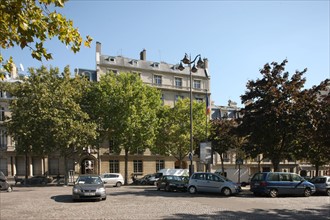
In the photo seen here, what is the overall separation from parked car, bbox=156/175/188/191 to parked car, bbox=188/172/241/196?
1951mm

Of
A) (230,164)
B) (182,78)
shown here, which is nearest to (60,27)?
(182,78)

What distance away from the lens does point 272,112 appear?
23.0 meters

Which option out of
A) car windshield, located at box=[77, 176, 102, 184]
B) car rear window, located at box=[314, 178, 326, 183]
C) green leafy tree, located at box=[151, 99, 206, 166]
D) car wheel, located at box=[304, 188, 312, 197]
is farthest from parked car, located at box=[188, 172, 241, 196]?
green leafy tree, located at box=[151, 99, 206, 166]

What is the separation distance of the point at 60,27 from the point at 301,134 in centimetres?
2325

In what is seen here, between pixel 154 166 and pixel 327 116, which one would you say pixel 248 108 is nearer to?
A: pixel 327 116

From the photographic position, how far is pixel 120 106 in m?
37.9

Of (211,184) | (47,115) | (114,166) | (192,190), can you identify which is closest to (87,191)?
(192,190)

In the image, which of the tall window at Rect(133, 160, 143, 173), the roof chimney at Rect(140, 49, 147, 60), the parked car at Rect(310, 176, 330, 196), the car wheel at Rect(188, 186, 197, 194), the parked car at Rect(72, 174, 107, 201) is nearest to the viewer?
the parked car at Rect(72, 174, 107, 201)

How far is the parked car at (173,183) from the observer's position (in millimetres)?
24000

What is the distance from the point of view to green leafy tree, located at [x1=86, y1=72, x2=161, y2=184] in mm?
37688

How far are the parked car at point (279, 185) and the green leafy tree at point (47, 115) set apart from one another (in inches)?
706

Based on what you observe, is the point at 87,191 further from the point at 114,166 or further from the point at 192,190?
the point at 114,166

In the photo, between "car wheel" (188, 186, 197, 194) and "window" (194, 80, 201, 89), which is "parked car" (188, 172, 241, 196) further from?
"window" (194, 80, 201, 89)

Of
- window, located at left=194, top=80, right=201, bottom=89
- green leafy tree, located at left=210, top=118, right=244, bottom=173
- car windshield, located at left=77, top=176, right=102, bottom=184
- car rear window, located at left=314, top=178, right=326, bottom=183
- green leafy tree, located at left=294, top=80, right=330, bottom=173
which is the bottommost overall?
car rear window, located at left=314, top=178, right=326, bottom=183
